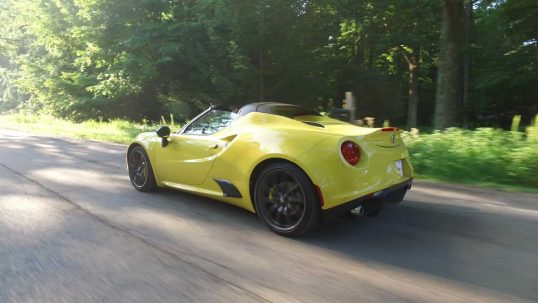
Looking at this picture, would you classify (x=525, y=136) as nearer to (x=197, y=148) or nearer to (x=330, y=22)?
(x=197, y=148)

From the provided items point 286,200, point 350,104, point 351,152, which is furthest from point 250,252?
point 350,104

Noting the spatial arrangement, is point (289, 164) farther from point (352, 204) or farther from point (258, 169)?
point (352, 204)

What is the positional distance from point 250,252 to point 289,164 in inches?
33.5

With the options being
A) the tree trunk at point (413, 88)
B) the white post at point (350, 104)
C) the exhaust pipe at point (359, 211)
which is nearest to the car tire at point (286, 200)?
the exhaust pipe at point (359, 211)

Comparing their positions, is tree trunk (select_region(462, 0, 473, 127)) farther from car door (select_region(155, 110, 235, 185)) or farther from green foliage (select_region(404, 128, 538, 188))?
Answer: car door (select_region(155, 110, 235, 185))

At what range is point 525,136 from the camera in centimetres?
749

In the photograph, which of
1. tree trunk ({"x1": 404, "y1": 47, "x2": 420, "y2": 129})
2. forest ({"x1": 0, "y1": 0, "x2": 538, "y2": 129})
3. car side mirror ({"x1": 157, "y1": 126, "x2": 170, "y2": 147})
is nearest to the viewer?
car side mirror ({"x1": 157, "y1": 126, "x2": 170, "y2": 147})

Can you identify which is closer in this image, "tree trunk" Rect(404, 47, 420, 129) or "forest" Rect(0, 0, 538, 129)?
"forest" Rect(0, 0, 538, 129)

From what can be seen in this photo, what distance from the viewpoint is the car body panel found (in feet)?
12.0

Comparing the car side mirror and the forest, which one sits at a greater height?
the forest

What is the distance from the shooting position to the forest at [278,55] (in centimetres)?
1808

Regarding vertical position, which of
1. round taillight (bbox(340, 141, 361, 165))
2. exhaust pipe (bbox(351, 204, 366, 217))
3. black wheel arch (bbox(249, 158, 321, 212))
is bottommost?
exhaust pipe (bbox(351, 204, 366, 217))

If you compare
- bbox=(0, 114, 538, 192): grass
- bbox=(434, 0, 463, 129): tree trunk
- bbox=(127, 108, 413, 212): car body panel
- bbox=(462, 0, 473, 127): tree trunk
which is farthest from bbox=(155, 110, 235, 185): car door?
bbox=(462, 0, 473, 127): tree trunk

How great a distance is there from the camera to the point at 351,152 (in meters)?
3.72
